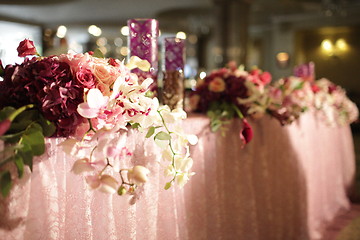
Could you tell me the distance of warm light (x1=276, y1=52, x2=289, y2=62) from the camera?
38.0 ft

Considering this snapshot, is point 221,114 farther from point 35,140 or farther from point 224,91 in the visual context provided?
point 35,140

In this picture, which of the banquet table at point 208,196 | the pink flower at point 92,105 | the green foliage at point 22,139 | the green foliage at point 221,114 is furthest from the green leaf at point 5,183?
the green foliage at point 221,114

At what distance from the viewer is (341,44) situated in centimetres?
1089

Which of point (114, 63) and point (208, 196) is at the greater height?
point (114, 63)

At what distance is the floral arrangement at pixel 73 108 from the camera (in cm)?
95

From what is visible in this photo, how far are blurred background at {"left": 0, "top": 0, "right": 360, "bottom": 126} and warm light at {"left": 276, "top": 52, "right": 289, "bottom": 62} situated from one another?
0.03 meters

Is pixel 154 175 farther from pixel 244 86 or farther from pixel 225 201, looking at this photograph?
pixel 244 86

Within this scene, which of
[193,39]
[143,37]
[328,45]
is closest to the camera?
[143,37]

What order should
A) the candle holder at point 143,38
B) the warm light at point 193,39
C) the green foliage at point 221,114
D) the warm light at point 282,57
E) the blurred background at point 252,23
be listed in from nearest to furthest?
the candle holder at point 143,38
the green foliage at point 221,114
the blurred background at point 252,23
the warm light at point 282,57
the warm light at point 193,39

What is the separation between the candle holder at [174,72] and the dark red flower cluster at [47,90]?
0.70 m

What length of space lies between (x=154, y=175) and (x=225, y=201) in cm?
66

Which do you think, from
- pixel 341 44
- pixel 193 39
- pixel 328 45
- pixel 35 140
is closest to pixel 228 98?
pixel 35 140

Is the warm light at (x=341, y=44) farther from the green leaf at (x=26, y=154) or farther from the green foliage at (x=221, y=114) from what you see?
the green leaf at (x=26, y=154)

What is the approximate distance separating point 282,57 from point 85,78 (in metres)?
11.2
